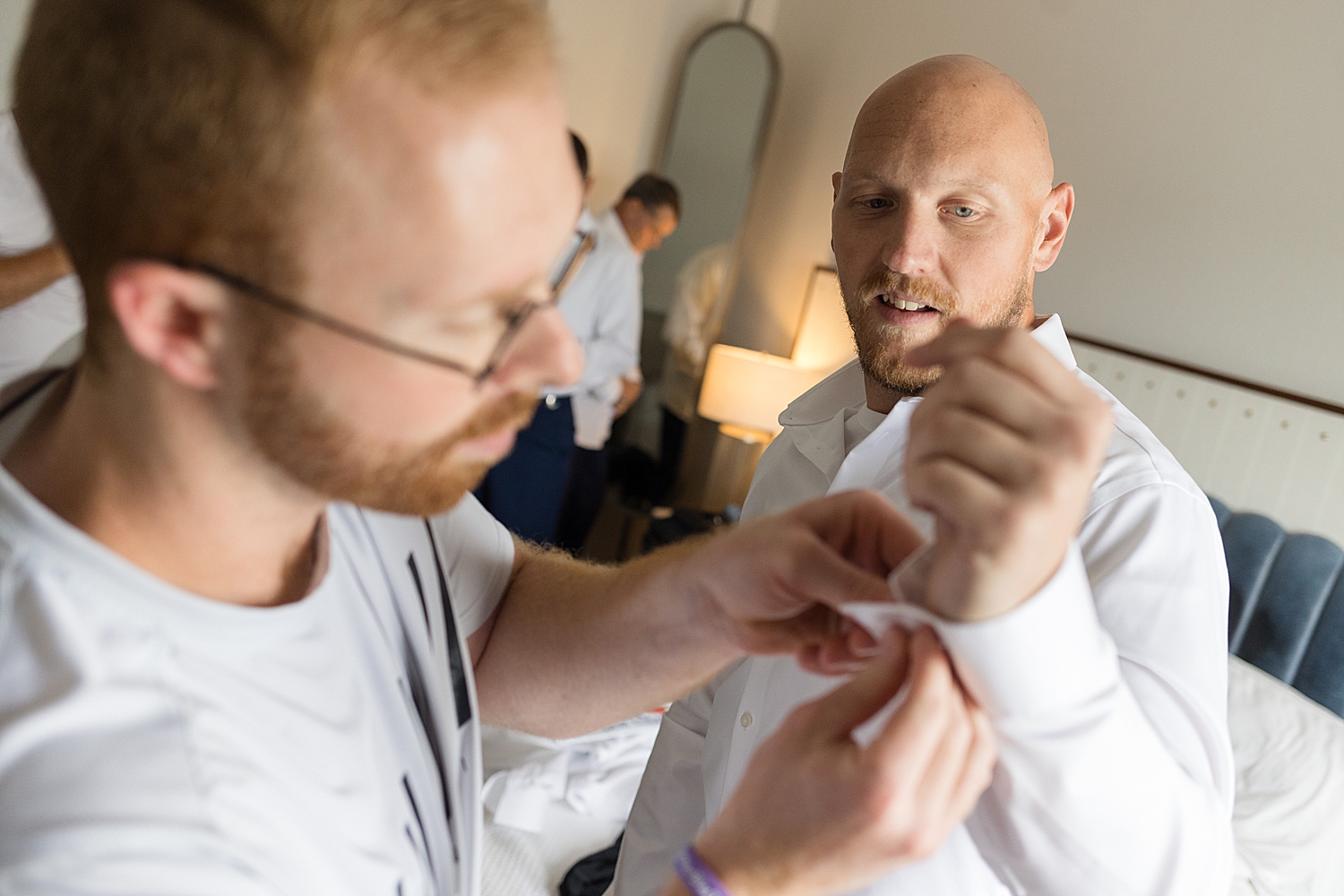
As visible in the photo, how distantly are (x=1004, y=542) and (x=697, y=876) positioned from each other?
32 cm

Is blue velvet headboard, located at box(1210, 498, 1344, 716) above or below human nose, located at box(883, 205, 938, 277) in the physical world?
below

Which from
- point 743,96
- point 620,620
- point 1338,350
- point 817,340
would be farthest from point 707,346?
point 620,620

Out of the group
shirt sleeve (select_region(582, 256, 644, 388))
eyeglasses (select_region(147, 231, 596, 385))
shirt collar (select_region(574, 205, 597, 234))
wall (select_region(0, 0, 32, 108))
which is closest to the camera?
eyeglasses (select_region(147, 231, 596, 385))

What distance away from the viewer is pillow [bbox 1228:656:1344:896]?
216 centimetres

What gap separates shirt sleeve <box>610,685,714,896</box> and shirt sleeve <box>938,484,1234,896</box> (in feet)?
2.07

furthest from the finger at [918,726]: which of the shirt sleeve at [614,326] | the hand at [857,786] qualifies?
the shirt sleeve at [614,326]

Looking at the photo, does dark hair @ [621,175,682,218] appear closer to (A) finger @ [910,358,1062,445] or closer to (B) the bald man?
(B) the bald man

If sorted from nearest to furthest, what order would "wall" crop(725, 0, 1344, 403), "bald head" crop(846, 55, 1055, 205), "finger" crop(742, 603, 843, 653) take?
"finger" crop(742, 603, 843, 653) < "bald head" crop(846, 55, 1055, 205) < "wall" crop(725, 0, 1344, 403)

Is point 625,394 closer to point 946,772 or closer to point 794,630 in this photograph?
point 794,630

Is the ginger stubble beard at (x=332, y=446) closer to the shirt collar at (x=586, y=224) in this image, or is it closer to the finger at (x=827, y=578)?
the finger at (x=827, y=578)

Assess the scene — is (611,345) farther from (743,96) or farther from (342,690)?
(342,690)

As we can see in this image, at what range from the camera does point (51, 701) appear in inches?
24.4

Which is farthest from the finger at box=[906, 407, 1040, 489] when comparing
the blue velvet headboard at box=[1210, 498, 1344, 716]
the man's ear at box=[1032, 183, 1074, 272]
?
the blue velvet headboard at box=[1210, 498, 1344, 716]

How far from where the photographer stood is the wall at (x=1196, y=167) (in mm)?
2662
